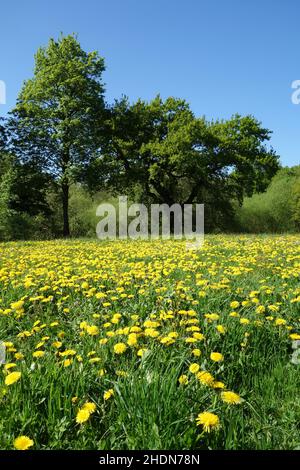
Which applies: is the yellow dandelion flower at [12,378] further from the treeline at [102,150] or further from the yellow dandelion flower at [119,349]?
the treeline at [102,150]

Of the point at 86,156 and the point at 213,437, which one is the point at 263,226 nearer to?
the point at 86,156

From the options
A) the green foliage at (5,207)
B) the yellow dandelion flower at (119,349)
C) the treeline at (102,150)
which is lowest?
the yellow dandelion flower at (119,349)

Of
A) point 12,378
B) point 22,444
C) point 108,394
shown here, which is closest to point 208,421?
point 108,394

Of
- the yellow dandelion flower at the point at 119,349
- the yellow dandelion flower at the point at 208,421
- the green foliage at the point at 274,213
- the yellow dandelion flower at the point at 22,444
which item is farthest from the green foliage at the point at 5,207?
the green foliage at the point at 274,213

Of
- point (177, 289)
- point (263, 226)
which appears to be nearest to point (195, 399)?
point (177, 289)

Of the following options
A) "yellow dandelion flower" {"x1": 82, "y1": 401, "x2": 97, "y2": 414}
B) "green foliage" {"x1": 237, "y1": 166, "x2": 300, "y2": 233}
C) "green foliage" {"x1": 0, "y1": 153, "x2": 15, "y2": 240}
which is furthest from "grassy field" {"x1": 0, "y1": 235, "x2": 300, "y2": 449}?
"green foliage" {"x1": 237, "y1": 166, "x2": 300, "y2": 233}

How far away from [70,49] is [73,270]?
22.6m

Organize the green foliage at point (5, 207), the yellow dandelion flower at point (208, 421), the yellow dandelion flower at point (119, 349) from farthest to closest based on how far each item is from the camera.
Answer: the green foliage at point (5, 207) < the yellow dandelion flower at point (119, 349) < the yellow dandelion flower at point (208, 421)

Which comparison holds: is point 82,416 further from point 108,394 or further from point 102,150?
point 102,150

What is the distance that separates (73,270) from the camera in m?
5.45

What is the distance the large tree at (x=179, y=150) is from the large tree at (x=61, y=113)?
181 cm

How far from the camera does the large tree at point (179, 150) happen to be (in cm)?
2419

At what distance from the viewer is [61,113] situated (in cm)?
2267

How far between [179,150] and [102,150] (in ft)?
17.4
